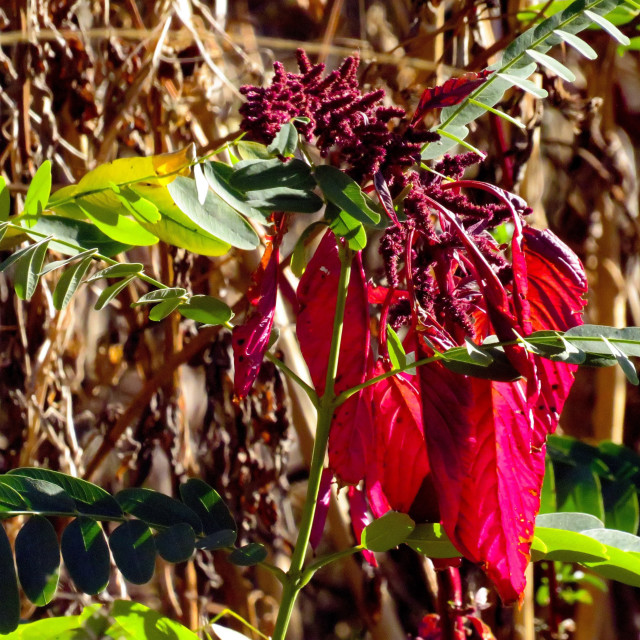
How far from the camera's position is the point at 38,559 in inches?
17.3

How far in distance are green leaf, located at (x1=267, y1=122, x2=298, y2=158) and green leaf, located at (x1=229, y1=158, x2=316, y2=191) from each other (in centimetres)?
1

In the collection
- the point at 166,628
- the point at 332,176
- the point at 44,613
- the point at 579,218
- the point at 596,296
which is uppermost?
the point at 579,218

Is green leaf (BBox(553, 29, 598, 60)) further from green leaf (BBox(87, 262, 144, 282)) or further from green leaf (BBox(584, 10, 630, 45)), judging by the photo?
green leaf (BBox(87, 262, 144, 282))

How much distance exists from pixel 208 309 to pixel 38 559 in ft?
0.56

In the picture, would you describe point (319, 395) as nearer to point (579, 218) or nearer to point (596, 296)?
point (596, 296)

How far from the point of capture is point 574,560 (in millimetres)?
454

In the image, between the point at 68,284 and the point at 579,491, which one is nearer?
the point at 68,284

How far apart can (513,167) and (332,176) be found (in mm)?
494

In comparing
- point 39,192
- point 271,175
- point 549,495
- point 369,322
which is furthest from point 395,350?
point 549,495

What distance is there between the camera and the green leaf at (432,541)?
443 millimetres

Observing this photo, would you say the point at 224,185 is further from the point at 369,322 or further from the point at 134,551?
the point at 134,551

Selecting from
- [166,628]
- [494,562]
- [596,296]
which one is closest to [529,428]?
[494,562]

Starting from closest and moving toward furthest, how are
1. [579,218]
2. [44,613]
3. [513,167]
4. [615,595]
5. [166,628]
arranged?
[166,628], [513,167], [44,613], [615,595], [579,218]

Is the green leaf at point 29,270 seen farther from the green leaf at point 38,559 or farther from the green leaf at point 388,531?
the green leaf at point 388,531
